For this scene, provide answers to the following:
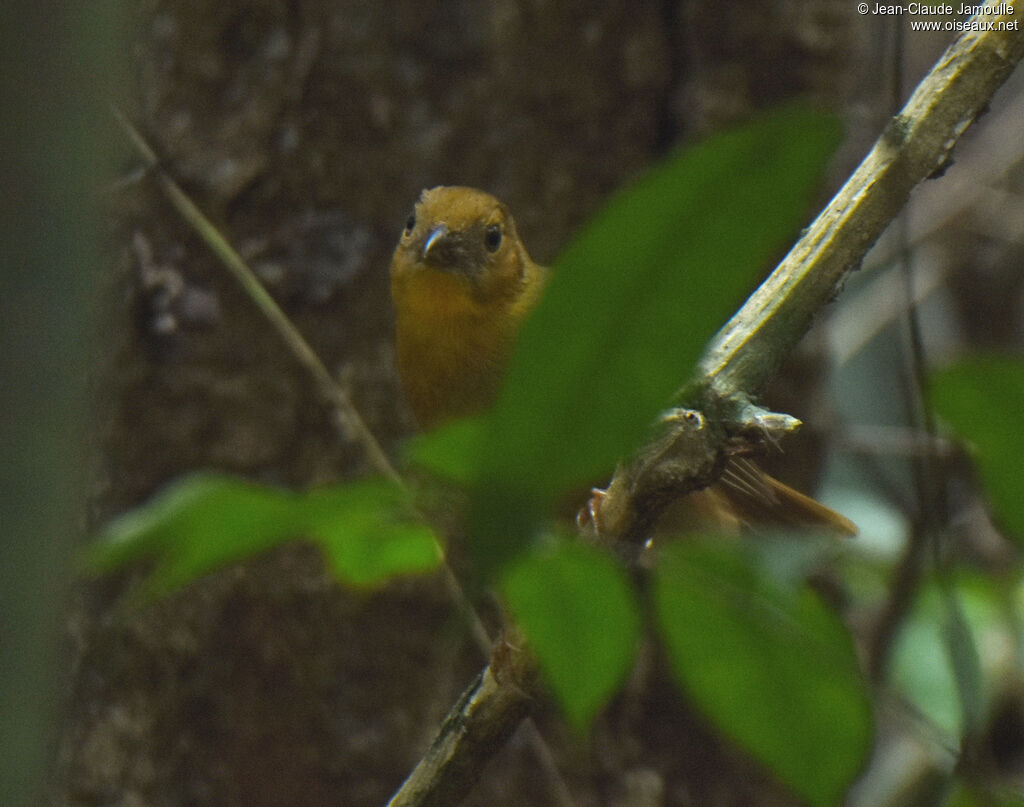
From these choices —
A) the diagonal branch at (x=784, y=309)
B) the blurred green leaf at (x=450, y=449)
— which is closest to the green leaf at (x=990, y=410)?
the blurred green leaf at (x=450, y=449)

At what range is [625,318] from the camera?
648 millimetres

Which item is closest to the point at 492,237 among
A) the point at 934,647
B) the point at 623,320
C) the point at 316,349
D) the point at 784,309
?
the point at 316,349

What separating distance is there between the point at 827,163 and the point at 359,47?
2.49m

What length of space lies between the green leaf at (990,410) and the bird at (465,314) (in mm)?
1979

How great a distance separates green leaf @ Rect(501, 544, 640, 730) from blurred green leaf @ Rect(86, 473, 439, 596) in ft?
0.42

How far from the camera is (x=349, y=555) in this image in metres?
0.95

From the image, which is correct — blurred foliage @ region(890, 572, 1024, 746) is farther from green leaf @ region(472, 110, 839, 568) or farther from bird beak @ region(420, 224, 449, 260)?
green leaf @ region(472, 110, 839, 568)

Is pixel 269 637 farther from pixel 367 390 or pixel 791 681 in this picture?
pixel 791 681

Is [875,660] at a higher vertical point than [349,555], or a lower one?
lower

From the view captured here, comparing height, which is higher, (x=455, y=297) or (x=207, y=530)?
(x=207, y=530)

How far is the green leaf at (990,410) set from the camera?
2.29ft

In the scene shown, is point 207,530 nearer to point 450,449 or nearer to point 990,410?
point 450,449

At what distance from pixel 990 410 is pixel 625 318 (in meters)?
0.22

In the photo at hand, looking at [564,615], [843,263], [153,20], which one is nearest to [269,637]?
[153,20]
